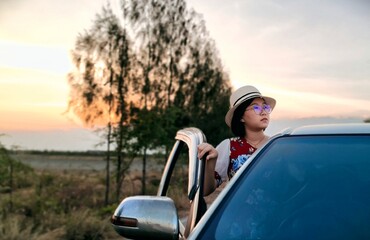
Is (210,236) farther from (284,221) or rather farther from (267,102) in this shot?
(267,102)

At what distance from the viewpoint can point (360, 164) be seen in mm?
2896

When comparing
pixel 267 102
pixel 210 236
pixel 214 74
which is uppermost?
pixel 214 74

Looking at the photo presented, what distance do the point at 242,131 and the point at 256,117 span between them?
0.15 metres

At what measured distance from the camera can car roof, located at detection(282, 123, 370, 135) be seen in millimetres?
3006

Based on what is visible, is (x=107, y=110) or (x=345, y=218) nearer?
(x=345, y=218)

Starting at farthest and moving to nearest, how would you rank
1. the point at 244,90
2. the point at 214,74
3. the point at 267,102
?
the point at 214,74 → the point at 267,102 → the point at 244,90

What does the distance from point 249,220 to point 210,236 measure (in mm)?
230

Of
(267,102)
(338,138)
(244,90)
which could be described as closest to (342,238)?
(338,138)

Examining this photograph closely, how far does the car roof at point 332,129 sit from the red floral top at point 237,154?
0.91m

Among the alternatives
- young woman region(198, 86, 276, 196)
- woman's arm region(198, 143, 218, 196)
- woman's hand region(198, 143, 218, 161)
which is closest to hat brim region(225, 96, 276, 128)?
young woman region(198, 86, 276, 196)

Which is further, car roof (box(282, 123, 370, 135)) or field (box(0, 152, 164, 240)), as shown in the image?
field (box(0, 152, 164, 240))

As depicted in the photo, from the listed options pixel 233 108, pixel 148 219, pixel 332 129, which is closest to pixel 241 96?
pixel 233 108

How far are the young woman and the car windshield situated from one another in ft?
3.27

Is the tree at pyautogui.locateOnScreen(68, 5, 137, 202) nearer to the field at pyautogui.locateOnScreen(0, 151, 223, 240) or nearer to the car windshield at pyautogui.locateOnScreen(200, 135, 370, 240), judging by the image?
the field at pyautogui.locateOnScreen(0, 151, 223, 240)
